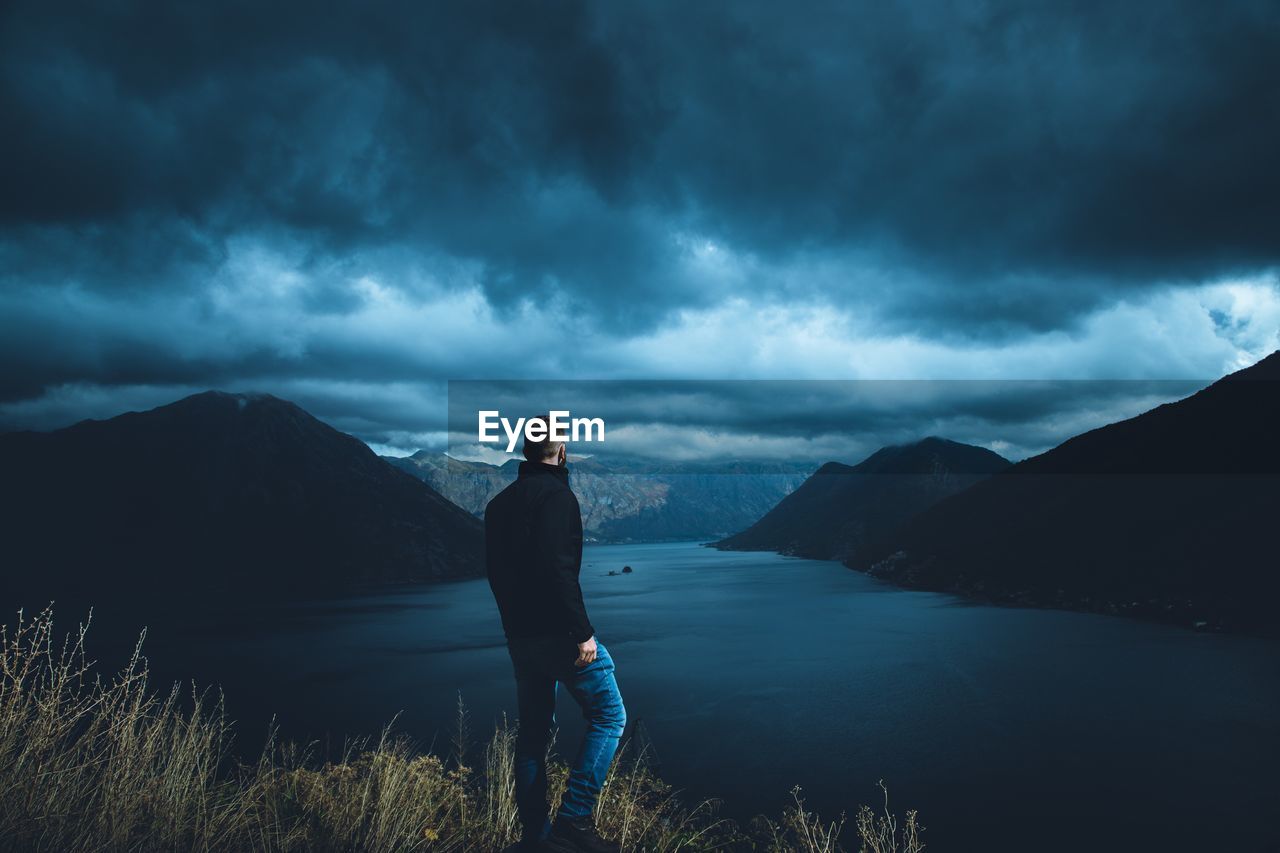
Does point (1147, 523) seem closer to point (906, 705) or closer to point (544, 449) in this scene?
point (906, 705)

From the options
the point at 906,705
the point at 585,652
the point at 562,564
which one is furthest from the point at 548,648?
the point at 906,705

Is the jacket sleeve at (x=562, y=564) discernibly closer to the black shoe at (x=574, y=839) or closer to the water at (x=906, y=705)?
the black shoe at (x=574, y=839)

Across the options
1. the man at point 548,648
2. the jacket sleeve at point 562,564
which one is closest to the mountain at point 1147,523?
the man at point 548,648

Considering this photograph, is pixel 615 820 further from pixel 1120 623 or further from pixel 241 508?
pixel 241 508

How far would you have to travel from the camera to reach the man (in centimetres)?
425

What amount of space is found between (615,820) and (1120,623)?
75.6 meters

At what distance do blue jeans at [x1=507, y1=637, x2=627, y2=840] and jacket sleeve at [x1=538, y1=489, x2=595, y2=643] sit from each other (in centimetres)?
21

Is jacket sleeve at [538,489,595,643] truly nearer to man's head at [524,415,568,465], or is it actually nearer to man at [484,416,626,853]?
man at [484,416,626,853]

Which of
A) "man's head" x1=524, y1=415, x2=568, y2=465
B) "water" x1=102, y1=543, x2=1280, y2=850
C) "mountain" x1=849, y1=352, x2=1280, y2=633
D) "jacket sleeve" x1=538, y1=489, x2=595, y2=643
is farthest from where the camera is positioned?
"mountain" x1=849, y1=352, x2=1280, y2=633

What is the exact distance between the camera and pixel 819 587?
10806cm

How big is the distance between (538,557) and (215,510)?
600 feet

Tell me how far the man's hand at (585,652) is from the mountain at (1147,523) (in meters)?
75.0

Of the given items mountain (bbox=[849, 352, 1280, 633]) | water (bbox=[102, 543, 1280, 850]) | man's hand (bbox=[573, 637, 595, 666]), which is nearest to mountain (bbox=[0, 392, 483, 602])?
water (bbox=[102, 543, 1280, 850])

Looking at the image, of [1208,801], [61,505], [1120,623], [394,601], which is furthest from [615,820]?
[61,505]
